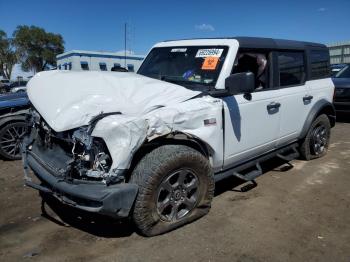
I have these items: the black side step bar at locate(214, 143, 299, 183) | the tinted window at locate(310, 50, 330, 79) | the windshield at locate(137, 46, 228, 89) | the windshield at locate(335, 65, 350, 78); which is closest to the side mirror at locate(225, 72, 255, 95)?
the windshield at locate(137, 46, 228, 89)

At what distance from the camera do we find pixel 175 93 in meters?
3.71

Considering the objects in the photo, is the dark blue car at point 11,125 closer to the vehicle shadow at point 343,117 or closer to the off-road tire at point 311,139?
the off-road tire at point 311,139

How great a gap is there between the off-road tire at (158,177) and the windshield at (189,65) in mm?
945

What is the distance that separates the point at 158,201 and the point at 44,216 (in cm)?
147

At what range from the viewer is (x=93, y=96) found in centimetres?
349

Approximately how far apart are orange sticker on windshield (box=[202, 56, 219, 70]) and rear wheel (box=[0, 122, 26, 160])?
12.0ft

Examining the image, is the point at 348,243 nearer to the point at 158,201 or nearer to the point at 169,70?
the point at 158,201

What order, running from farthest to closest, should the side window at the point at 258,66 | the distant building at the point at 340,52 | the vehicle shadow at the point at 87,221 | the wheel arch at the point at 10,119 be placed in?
the distant building at the point at 340,52 → the wheel arch at the point at 10,119 → the side window at the point at 258,66 → the vehicle shadow at the point at 87,221

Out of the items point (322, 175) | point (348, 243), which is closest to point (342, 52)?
point (322, 175)

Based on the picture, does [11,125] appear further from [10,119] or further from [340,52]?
[340,52]

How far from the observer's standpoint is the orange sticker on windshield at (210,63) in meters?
4.15

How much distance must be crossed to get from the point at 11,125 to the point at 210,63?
3.83 meters

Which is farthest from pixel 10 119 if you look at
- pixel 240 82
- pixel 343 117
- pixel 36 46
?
pixel 36 46

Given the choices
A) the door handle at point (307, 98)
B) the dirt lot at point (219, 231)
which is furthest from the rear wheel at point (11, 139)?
the door handle at point (307, 98)
